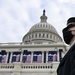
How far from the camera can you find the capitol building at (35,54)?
22.0m

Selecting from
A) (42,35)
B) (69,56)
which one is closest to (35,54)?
(42,35)

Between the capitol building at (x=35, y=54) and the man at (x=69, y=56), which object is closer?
the man at (x=69, y=56)

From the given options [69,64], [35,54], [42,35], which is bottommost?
[69,64]

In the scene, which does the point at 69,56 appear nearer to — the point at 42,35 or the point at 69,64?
the point at 69,64

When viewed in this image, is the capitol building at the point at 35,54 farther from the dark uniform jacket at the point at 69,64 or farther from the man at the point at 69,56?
the dark uniform jacket at the point at 69,64

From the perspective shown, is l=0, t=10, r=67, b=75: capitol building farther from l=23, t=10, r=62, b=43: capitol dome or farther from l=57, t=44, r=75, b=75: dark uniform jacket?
l=57, t=44, r=75, b=75: dark uniform jacket

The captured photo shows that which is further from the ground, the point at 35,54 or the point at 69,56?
the point at 35,54

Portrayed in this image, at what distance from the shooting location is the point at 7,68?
74.7 feet

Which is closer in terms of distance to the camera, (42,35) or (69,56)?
(69,56)

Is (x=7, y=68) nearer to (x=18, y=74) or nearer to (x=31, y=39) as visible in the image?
(x=18, y=74)

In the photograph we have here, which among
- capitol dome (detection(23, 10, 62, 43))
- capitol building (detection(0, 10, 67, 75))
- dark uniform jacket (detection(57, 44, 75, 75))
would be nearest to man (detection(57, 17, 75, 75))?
dark uniform jacket (detection(57, 44, 75, 75))

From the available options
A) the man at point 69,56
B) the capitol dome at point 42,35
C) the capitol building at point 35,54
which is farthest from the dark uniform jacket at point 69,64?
A: the capitol dome at point 42,35

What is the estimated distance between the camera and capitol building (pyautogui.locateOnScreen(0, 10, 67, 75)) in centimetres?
2200

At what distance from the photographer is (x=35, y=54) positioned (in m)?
44.0
